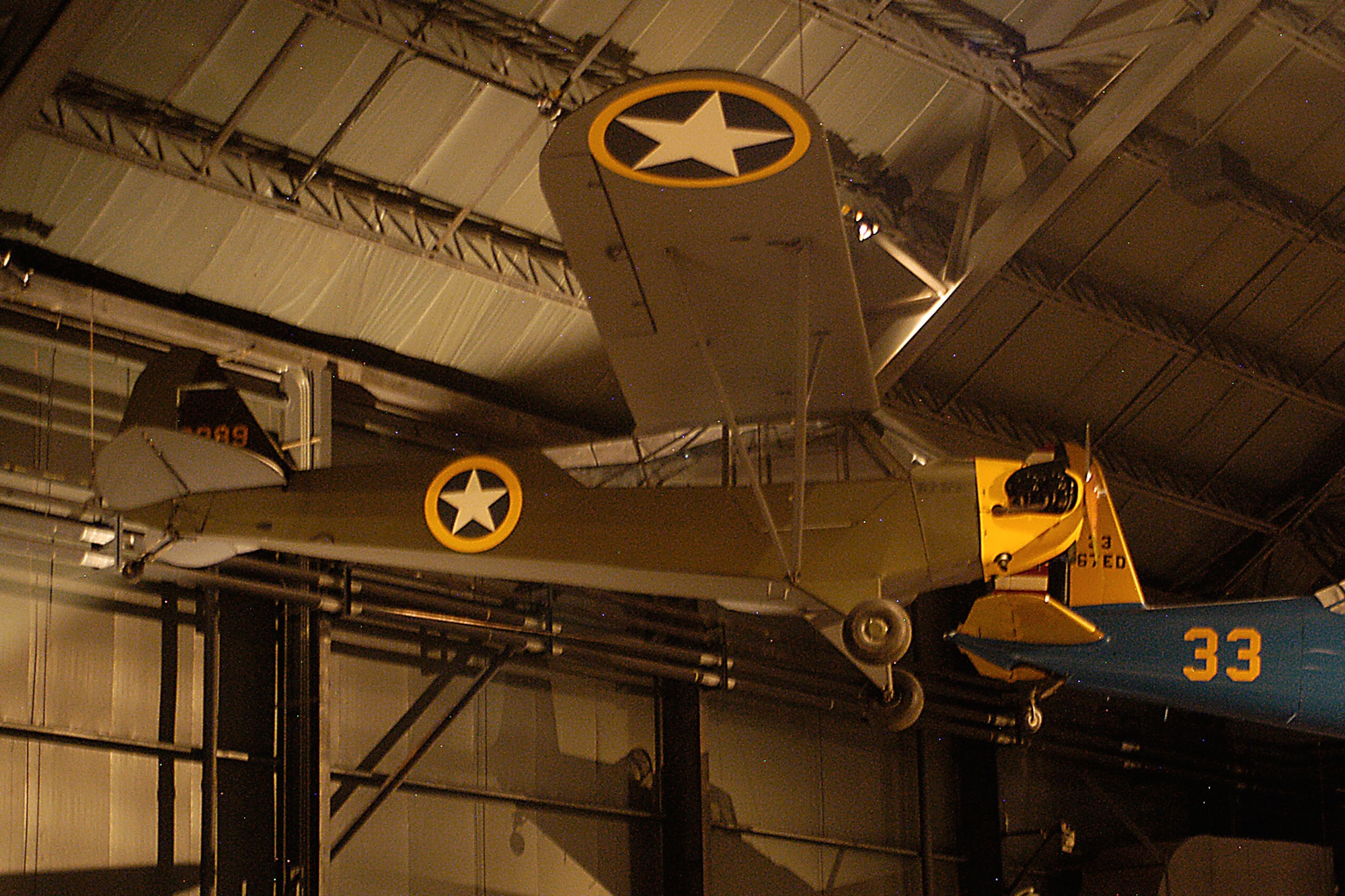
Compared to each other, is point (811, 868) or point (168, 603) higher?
point (168, 603)

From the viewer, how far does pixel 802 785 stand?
14836mm

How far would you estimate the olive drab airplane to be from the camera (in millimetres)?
8039

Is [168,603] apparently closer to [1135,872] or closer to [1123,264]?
[1123,264]

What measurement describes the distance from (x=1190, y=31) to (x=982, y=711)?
24.8 feet

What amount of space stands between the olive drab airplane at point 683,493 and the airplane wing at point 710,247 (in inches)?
0.7

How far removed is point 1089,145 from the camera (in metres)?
11.3

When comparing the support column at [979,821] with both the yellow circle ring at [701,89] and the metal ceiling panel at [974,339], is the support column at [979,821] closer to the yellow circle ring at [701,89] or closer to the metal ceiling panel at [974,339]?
the metal ceiling panel at [974,339]

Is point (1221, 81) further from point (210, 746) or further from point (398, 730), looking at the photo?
point (210, 746)

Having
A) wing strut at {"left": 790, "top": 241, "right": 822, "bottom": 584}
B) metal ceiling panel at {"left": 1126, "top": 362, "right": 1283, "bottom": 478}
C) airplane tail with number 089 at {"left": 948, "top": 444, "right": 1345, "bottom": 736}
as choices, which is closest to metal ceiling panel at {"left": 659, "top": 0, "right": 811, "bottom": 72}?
wing strut at {"left": 790, "top": 241, "right": 822, "bottom": 584}

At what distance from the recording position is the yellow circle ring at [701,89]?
6.40 meters

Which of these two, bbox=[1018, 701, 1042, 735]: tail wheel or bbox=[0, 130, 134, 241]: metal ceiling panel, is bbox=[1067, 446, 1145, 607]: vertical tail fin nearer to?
bbox=[1018, 701, 1042, 735]: tail wheel

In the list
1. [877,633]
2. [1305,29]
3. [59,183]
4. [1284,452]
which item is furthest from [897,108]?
[1284,452]

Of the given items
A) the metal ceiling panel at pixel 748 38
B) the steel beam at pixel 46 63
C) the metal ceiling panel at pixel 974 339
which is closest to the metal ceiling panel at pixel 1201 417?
the metal ceiling panel at pixel 974 339

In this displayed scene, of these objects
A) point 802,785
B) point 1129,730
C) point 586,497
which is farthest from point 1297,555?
point 586,497
